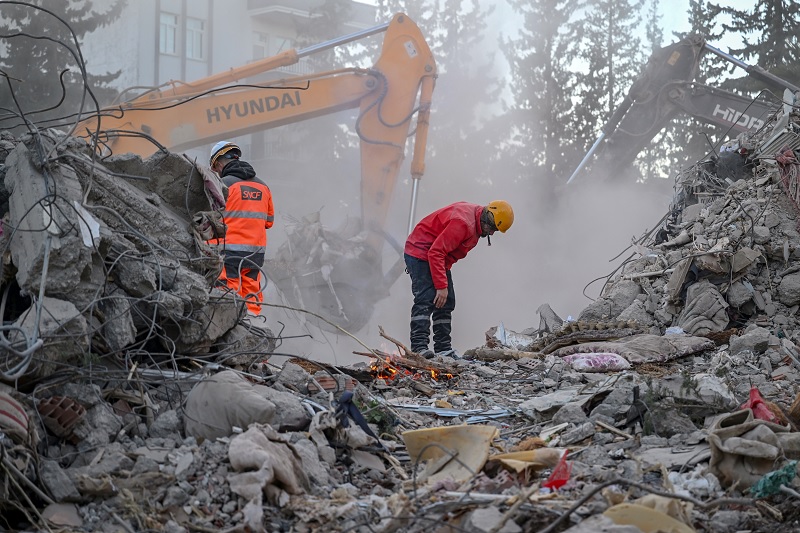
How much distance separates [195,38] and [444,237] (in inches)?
841

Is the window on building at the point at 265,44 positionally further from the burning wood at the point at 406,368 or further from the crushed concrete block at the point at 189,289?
the crushed concrete block at the point at 189,289

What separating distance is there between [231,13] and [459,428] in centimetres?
2851

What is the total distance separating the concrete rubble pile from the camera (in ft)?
12.3

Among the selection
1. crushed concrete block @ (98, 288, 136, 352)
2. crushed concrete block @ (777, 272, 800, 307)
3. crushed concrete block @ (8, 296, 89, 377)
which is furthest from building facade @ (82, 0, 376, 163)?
crushed concrete block @ (8, 296, 89, 377)

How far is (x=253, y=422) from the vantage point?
4543mm

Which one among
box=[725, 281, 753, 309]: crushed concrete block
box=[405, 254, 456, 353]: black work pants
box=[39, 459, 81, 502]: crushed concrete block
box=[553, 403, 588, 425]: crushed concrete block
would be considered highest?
box=[725, 281, 753, 309]: crushed concrete block

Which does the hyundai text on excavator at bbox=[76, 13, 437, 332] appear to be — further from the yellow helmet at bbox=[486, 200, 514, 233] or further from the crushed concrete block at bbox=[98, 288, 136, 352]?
the crushed concrete block at bbox=[98, 288, 136, 352]

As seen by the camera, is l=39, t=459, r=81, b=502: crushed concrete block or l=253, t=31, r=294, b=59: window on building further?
l=253, t=31, r=294, b=59: window on building

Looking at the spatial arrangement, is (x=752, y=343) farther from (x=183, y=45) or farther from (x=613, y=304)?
(x=183, y=45)

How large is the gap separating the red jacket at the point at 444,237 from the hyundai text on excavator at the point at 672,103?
21.3ft

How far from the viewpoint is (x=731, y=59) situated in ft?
46.1

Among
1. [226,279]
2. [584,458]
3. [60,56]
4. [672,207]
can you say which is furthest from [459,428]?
[60,56]

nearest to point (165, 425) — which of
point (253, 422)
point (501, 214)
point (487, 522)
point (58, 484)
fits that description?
point (253, 422)

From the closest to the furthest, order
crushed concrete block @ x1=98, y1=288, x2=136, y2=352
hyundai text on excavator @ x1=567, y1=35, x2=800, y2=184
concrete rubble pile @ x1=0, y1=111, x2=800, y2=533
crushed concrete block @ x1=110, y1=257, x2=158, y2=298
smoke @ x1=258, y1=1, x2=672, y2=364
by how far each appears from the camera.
Answer: concrete rubble pile @ x1=0, y1=111, x2=800, y2=533
crushed concrete block @ x1=98, y1=288, x2=136, y2=352
crushed concrete block @ x1=110, y1=257, x2=158, y2=298
hyundai text on excavator @ x1=567, y1=35, x2=800, y2=184
smoke @ x1=258, y1=1, x2=672, y2=364
